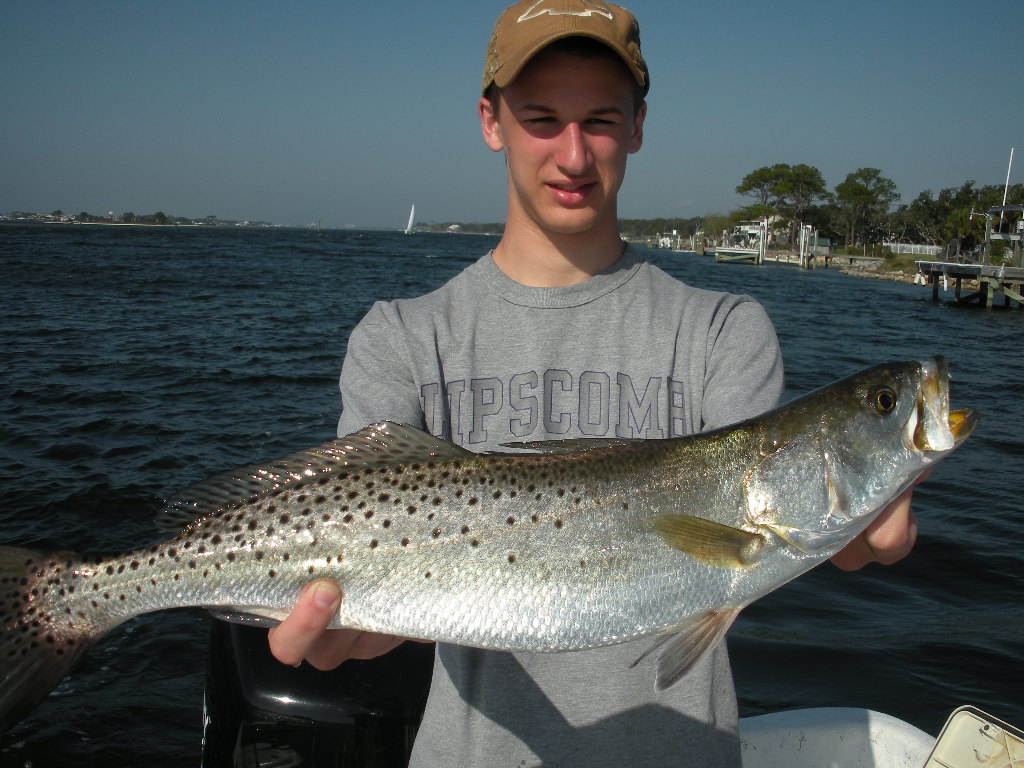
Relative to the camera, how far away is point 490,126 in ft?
10.9

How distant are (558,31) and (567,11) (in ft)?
0.47

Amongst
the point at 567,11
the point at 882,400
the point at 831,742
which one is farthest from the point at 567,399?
the point at 831,742

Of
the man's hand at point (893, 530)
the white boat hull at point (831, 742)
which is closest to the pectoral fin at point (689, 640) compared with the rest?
the man's hand at point (893, 530)

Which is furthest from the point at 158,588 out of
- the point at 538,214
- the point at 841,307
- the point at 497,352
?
the point at 841,307

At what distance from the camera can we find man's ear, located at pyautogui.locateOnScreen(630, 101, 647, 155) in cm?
327

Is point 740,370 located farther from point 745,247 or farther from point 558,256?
point 745,247

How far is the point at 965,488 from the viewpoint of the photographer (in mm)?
12172

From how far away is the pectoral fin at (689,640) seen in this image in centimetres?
243

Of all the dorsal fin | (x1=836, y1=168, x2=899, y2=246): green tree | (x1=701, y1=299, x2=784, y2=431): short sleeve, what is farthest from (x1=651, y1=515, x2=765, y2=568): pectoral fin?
(x1=836, y1=168, x2=899, y2=246): green tree

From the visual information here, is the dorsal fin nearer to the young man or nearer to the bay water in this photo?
the young man

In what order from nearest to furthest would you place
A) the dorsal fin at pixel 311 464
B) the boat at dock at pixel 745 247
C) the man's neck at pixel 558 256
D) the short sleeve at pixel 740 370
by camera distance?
the dorsal fin at pixel 311 464, the short sleeve at pixel 740 370, the man's neck at pixel 558 256, the boat at dock at pixel 745 247

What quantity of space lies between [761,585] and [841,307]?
41.8 m

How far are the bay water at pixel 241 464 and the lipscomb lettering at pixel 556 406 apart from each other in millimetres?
3576

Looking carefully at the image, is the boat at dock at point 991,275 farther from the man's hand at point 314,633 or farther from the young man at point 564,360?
the man's hand at point 314,633
